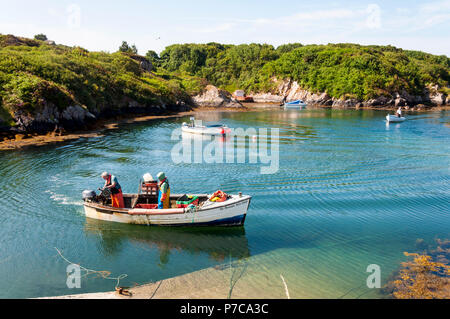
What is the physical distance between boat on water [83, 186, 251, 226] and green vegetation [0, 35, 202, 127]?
26.1 m

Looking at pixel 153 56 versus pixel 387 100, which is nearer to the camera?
pixel 387 100

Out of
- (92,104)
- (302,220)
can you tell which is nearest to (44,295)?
(302,220)

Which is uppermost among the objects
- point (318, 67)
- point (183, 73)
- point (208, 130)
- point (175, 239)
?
point (318, 67)

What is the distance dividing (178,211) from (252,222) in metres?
3.92

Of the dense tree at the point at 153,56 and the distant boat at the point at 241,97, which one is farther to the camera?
the dense tree at the point at 153,56

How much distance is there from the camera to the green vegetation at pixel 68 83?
3700 cm

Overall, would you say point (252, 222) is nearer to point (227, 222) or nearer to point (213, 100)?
point (227, 222)

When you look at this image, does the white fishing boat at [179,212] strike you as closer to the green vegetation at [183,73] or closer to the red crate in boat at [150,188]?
the red crate in boat at [150,188]

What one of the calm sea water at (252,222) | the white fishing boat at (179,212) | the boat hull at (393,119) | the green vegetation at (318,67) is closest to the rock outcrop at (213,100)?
the green vegetation at (318,67)

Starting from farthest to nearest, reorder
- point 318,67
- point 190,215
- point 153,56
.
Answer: point 153,56, point 318,67, point 190,215

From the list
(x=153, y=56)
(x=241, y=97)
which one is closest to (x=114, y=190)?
(x=241, y=97)

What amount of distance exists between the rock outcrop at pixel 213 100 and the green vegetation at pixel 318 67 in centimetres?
3208

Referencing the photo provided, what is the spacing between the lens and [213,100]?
281ft
